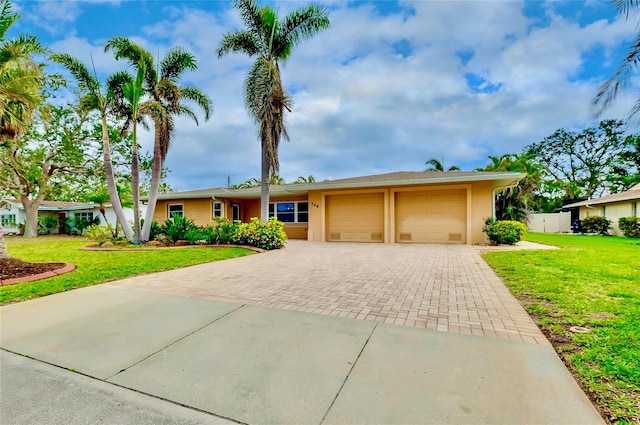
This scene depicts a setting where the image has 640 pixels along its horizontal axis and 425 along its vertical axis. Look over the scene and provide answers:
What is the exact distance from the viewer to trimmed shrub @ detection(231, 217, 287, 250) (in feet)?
37.2

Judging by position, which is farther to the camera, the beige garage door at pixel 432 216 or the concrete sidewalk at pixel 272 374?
the beige garage door at pixel 432 216

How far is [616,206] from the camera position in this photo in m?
19.3

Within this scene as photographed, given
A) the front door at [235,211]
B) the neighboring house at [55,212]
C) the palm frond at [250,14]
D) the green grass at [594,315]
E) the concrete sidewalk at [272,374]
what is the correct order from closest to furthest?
the concrete sidewalk at [272,374]
the green grass at [594,315]
the palm frond at [250,14]
the front door at [235,211]
the neighboring house at [55,212]

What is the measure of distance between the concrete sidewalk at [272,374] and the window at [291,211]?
13096mm

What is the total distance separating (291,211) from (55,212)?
962 inches

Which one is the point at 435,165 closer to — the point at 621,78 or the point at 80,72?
the point at 621,78

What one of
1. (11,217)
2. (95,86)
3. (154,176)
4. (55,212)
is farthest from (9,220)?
(154,176)

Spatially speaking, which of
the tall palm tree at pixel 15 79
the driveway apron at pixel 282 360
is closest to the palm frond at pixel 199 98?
the tall palm tree at pixel 15 79

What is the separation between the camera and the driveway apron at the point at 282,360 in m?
1.98

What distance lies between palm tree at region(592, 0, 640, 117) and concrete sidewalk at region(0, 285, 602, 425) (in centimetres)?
388

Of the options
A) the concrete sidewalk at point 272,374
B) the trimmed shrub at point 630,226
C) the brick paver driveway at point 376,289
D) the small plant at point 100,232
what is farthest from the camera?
the trimmed shrub at point 630,226

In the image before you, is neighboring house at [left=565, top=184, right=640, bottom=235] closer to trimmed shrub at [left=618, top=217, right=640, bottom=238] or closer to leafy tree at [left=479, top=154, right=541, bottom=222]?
trimmed shrub at [left=618, top=217, right=640, bottom=238]

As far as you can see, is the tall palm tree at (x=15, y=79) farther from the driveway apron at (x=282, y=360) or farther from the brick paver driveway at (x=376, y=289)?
the driveway apron at (x=282, y=360)

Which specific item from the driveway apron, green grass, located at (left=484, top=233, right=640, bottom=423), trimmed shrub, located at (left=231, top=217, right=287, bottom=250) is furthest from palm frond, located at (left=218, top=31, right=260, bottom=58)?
green grass, located at (left=484, top=233, right=640, bottom=423)
